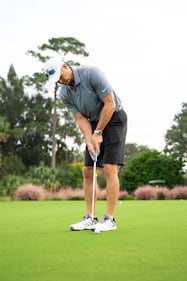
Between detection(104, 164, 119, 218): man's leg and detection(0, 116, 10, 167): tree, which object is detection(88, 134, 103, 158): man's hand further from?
detection(0, 116, 10, 167): tree

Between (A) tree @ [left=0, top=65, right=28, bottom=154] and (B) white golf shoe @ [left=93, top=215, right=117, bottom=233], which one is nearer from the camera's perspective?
(B) white golf shoe @ [left=93, top=215, right=117, bottom=233]

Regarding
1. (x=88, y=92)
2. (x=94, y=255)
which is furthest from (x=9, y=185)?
(x=94, y=255)

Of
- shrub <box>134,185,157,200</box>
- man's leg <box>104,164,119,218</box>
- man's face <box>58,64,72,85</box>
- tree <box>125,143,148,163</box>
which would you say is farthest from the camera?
tree <box>125,143,148,163</box>

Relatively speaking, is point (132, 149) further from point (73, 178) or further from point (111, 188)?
point (111, 188)

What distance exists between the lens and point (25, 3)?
22062 mm

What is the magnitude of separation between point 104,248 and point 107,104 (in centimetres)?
174

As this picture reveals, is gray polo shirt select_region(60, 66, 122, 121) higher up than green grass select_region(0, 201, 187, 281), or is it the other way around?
gray polo shirt select_region(60, 66, 122, 121)

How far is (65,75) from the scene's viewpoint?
5.12m

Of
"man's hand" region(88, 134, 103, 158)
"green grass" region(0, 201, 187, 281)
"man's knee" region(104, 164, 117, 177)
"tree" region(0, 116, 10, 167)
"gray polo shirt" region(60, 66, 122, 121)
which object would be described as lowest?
"green grass" region(0, 201, 187, 281)

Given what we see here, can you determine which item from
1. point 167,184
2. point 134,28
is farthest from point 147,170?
point 134,28

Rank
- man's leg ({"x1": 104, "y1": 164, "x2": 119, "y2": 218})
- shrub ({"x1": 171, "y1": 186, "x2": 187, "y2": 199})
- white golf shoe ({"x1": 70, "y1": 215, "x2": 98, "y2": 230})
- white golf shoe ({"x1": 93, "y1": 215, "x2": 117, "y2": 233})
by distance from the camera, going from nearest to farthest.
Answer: white golf shoe ({"x1": 93, "y1": 215, "x2": 117, "y2": 233}) < white golf shoe ({"x1": 70, "y1": 215, "x2": 98, "y2": 230}) < man's leg ({"x1": 104, "y1": 164, "x2": 119, "y2": 218}) < shrub ({"x1": 171, "y1": 186, "x2": 187, "y2": 199})

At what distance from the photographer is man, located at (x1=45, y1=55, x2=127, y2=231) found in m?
5.17

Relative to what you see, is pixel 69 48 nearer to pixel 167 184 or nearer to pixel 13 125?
pixel 13 125

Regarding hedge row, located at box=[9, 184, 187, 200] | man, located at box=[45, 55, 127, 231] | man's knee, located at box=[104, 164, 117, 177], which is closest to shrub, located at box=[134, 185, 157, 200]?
hedge row, located at box=[9, 184, 187, 200]
